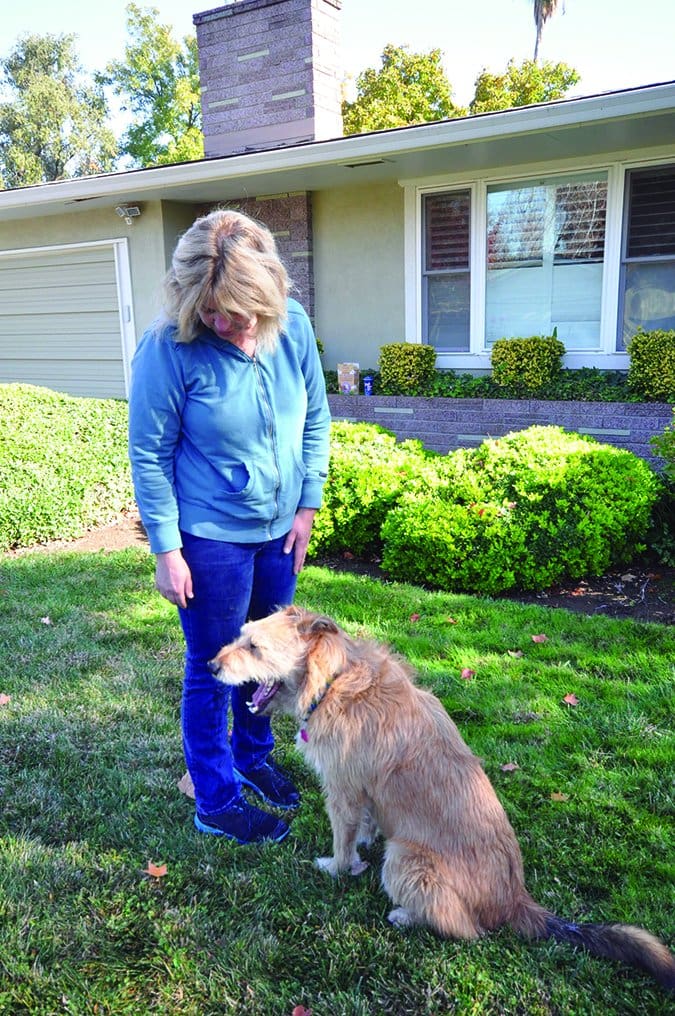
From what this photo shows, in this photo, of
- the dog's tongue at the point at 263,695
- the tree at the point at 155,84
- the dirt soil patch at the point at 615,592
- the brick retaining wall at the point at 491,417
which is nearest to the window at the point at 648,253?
the brick retaining wall at the point at 491,417

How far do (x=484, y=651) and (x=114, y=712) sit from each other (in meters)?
2.14

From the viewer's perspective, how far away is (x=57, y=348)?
12805mm

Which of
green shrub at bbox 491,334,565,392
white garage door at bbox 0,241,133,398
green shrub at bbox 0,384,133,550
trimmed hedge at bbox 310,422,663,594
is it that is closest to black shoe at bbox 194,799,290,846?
trimmed hedge at bbox 310,422,663,594

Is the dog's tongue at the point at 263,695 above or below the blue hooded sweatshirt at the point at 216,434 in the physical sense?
below

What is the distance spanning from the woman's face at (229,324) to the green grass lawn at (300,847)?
1.92 m

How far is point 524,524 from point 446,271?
16.2ft

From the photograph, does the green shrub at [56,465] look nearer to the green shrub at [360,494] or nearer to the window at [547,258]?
the green shrub at [360,494]

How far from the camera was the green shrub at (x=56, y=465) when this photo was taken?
6.87 m

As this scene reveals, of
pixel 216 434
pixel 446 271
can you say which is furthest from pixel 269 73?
pixel 216 434

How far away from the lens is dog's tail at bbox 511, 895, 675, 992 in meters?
2.08

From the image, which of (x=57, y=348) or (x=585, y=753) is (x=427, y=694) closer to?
(x=585, y=753)

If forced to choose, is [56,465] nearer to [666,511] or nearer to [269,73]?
[666,511]

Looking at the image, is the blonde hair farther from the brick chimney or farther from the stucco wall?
the brick chimney

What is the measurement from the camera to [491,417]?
8406mm
